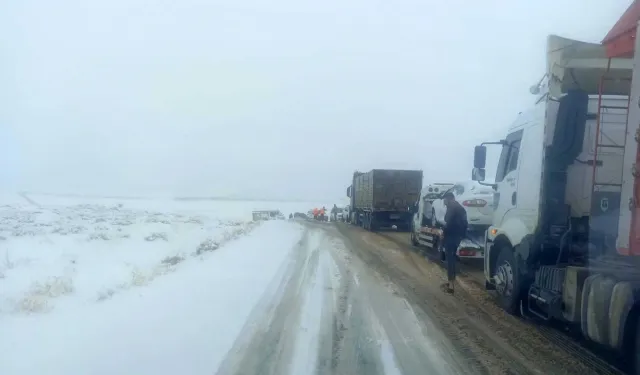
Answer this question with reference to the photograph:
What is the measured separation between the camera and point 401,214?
102 feet

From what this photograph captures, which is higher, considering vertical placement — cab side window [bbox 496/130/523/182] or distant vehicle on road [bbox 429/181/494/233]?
cab side window [bbox 496/130/523/182]

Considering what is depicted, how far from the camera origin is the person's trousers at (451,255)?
1103 cm

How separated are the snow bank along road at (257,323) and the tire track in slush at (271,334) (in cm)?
2

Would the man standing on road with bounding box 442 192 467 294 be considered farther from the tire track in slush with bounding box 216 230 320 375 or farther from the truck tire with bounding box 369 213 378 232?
the truck tire with bounding box 369 213 378 232

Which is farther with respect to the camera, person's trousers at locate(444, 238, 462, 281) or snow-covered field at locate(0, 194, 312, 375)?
person's trousers at locate(444, 238, 462, 281)

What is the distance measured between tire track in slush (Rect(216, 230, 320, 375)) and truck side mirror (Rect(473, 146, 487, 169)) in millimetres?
3768

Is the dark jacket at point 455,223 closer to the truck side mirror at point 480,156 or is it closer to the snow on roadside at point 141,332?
the truck side mirror at point 480,156

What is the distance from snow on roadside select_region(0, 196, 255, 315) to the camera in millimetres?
9883

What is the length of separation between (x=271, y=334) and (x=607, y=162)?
4.78 metres

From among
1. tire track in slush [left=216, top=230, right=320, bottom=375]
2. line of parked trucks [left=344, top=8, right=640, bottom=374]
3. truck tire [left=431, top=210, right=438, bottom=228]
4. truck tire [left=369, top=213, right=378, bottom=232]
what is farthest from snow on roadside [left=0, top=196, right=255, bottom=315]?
truck tire [left=369, top=213, right=378, bottom=232]

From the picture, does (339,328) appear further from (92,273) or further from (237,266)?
(92,273)

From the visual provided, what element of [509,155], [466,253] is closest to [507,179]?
[509,155]

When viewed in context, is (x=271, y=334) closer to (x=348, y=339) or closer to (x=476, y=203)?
(x=348, y=339)

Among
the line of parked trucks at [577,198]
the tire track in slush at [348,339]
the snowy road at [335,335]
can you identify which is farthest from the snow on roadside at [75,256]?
the line of parked trucks at [577,198]
